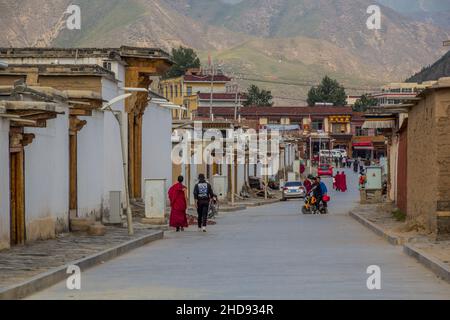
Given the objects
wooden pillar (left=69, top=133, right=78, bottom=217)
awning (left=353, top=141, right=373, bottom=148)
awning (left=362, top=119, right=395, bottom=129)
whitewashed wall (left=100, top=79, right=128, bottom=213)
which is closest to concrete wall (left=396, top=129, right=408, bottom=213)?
awning (left=362, top=119, right=395, bottom=129)

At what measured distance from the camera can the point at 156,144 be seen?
55.0m

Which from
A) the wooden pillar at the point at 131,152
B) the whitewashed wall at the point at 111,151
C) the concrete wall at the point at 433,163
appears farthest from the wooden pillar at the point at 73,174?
the wooden pillar at the point at 131,152

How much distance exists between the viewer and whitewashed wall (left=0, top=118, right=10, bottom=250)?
2519 cm

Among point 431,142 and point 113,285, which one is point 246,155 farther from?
point 113,285

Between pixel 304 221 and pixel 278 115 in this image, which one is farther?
pixel 278 115

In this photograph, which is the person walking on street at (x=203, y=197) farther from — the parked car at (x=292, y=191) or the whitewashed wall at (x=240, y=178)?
the whitewashed wall at (x=240, y=178)

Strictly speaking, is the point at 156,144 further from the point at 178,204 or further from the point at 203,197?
the point at 178,204

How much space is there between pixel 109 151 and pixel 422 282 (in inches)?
969

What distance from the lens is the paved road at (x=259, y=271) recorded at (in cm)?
1781
